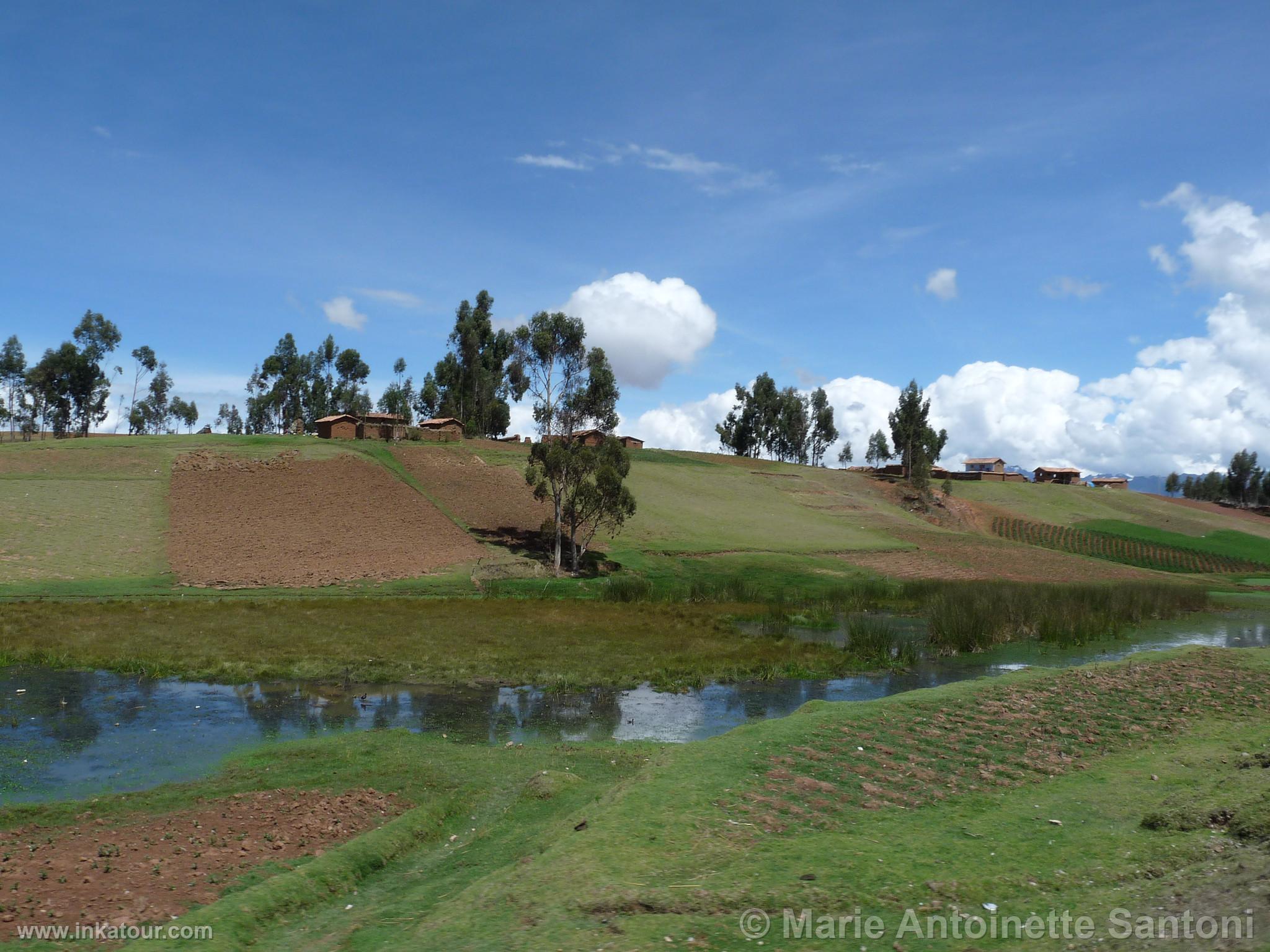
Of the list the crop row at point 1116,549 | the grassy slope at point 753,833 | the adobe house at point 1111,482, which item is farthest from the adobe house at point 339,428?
the adobe house at point 1111,482

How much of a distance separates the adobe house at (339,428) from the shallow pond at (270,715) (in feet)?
215

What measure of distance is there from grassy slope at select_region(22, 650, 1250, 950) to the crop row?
70221mm

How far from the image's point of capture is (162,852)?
10.7m

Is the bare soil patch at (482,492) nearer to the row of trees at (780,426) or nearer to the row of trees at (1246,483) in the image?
the row of trees at (780,426)

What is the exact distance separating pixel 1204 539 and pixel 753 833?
100778 mm

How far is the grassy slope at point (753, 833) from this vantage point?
7.58m

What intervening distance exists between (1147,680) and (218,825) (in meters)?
19.4

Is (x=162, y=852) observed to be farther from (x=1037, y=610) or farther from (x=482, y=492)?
(x=482, y=492)

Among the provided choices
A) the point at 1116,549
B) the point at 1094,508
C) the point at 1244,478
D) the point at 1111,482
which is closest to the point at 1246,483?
the point at 1244,478

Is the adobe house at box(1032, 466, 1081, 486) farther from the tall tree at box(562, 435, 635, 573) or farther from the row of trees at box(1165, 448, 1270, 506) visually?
the tall tree at box(562, 435, 635, 573)

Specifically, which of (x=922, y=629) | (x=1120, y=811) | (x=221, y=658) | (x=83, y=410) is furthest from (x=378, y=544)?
(x=83, y=410)

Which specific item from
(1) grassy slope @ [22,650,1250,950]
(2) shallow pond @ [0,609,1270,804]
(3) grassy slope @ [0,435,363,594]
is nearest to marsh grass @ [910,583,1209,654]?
(2) shallow pond @ [0,609,1270,804]

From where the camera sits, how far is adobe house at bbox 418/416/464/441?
89.3m

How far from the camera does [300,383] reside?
145125 millimetres
